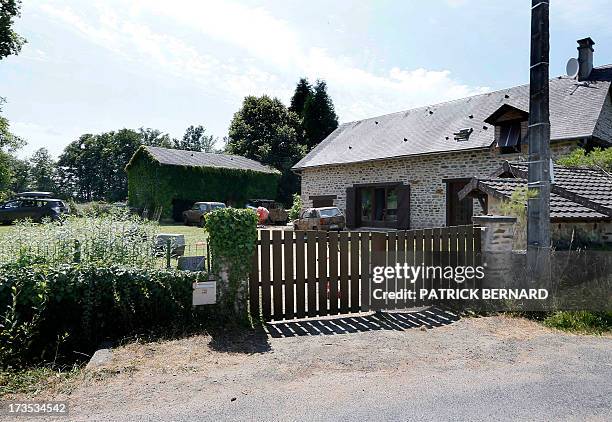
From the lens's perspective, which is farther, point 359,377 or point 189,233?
point 189,233

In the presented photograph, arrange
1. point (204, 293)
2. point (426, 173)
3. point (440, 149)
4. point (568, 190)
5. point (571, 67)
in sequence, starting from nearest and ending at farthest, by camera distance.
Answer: point (204, 293), point (568, 190), point (571, 67), point (440, 149), point (426, 173)

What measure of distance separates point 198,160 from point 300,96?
1662 cm

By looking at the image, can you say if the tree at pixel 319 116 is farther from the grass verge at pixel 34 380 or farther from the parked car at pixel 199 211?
the grass verge at pixel 34 380

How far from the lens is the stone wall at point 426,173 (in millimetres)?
15172

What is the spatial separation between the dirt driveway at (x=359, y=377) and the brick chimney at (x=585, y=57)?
15.1 metres

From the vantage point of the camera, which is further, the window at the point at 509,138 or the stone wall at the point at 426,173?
the stone wall at the point at 426,173

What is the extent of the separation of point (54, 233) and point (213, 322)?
8.90 ft

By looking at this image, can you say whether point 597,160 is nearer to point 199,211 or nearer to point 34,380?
point 34,380

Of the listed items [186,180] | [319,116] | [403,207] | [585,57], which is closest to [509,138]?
[403,207]

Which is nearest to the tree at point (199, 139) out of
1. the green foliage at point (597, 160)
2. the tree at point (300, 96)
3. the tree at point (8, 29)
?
the tree at point (300, 96)

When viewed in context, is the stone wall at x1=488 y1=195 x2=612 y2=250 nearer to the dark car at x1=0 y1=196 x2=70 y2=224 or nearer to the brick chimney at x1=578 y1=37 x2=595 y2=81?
the brick chimney at x1=578 y1=37 x2=595 y2=81

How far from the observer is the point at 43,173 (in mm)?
66500

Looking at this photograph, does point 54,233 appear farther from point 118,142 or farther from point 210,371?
point 118,142

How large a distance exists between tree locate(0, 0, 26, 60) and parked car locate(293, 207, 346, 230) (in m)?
17.5
